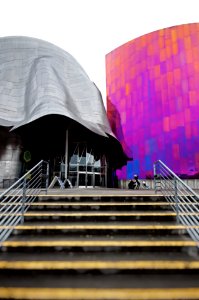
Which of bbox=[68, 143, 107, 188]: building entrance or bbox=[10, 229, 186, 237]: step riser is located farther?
bbox=[68, 143, 107, 188]: building entrance

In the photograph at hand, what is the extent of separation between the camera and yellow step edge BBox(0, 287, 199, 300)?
276 centimetres

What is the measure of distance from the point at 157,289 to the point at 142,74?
31.3m

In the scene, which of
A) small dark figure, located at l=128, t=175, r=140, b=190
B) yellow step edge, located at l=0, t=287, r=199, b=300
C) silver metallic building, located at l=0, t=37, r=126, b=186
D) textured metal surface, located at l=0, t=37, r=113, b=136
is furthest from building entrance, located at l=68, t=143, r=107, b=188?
yellow step edge, located at l=0, t=287, r=199, b=300

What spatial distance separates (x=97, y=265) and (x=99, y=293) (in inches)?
17.4

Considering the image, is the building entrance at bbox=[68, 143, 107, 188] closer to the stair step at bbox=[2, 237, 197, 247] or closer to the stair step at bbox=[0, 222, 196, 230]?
the stair step at bbox=[0, 222, 196, 230]

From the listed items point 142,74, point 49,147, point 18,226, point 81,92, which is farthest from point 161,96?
point 18,226

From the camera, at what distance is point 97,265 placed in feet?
10.6

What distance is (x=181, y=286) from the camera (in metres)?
2.90

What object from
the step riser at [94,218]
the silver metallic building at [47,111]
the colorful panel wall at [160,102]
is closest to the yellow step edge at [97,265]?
the step riser at [94,218]

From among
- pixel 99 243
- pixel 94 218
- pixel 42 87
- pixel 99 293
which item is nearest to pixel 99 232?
pixel 99 243

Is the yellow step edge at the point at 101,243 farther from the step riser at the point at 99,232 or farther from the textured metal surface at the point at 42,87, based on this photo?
the textured metal surface at the point at 42,87

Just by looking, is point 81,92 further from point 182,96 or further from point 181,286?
point 181,286

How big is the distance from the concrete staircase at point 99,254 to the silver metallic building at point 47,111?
995cm

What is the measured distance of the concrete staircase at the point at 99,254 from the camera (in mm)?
2836
